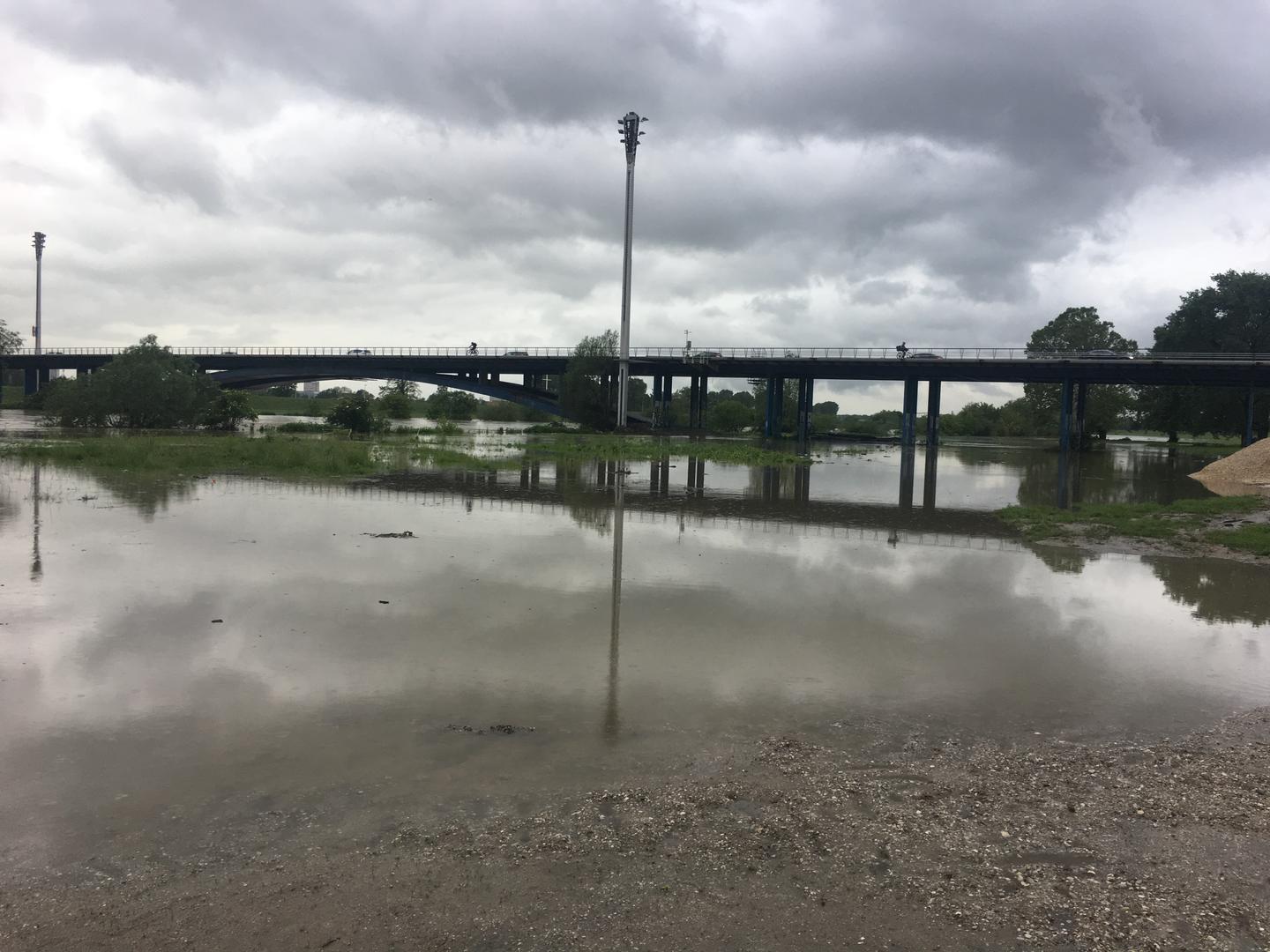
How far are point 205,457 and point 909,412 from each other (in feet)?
230

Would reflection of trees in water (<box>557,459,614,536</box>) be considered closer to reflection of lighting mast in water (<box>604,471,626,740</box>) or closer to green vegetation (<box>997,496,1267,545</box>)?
reflection of lighting mast in water (<box>604,471,626,740</box>)

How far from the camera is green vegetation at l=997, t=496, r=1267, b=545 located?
20.3 m

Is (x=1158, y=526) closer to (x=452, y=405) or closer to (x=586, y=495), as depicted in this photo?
(x=586, y=495)

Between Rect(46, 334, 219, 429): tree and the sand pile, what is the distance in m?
70.8

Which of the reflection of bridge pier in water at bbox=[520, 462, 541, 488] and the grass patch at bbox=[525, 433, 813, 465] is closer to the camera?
the reflection of bridge pier in water at bbox=[520, 462, 541, 488]

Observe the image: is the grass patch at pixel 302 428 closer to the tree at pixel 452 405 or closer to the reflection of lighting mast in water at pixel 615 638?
the reflection of lighting mast in water at pixel 615 638

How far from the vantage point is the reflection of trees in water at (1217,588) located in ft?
40.6

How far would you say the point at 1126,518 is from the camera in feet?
75.0

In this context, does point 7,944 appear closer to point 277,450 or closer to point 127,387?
point 277,450

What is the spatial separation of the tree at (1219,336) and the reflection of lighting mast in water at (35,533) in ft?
323

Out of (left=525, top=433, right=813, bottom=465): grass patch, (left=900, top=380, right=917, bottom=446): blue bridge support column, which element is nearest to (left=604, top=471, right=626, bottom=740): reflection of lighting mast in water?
(left=525, top=433, right=813, bottom=465): grass patch

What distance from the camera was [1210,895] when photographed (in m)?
4.82

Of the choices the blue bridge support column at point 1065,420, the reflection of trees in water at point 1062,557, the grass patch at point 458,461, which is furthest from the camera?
the blue bridge support column at point 1065,420

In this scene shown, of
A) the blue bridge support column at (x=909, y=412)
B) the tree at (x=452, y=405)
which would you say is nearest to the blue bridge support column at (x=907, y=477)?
the blue bridge support column at (x=909, y=412)
